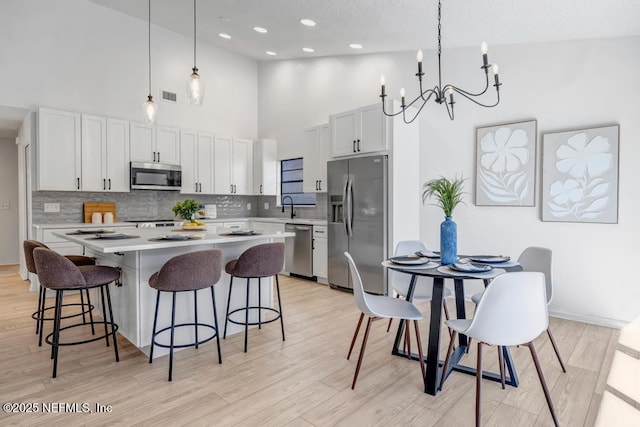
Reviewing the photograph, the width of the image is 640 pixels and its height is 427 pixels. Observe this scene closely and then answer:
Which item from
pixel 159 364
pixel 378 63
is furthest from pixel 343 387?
pixel 378 63

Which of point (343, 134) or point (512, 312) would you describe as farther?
point (343, 134)

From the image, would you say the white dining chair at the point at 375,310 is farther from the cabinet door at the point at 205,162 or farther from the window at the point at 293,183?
the cabinet door at the point at 205,162

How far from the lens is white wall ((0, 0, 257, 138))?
15.7ft

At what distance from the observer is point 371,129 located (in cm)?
466

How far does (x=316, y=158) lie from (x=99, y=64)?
3509 millimetres

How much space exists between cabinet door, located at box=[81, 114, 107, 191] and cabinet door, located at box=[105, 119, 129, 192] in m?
0.05

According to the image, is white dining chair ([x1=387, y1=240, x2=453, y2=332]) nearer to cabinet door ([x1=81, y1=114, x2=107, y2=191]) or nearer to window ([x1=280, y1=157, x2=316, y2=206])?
window ([x1=280, y1=157, x2=316, y2=206])

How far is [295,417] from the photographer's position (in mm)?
2051

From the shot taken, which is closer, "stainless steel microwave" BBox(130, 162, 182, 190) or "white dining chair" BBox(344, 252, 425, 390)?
"white dining chair" BBox(344, 252, 425, 390)

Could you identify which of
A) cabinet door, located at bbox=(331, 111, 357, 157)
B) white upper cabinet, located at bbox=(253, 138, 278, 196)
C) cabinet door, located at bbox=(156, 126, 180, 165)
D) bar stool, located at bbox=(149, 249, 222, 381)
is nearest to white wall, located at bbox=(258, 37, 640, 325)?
cabinet door, located at bbox=(331, 111, 357, 157)

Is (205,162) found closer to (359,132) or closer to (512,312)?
(359,132)

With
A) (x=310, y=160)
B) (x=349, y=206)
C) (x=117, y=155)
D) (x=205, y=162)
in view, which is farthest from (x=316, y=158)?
(x=117, y=155)

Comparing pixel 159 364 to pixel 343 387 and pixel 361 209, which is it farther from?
pixel 361 209

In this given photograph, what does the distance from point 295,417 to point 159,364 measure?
124cm
